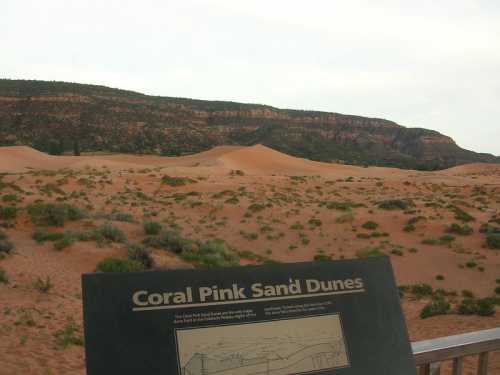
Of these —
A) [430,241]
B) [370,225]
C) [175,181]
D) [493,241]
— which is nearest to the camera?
[493,241]

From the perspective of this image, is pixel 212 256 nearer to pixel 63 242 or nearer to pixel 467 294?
pixel 63 242

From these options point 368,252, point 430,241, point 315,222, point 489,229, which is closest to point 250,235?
point 315,222

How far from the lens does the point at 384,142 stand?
108 m

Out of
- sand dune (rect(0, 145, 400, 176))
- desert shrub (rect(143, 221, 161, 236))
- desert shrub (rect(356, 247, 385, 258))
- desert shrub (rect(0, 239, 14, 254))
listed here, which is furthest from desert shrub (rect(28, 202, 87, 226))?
sand dune (rect(0, 145, 400, 176))

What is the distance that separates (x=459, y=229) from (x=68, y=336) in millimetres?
17045

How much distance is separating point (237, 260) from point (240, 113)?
91.7m

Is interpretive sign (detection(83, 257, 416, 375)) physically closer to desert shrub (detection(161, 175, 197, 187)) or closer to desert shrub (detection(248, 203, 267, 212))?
desert shrub (detection(248, 203, 267, 212))

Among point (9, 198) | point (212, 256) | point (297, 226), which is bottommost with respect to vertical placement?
point (212, 256)

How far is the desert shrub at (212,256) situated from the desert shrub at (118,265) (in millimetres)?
1927

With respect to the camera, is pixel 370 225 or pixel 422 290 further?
pixel 370 225

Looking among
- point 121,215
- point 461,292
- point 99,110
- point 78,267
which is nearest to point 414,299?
point 461,292

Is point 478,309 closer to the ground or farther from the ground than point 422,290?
closer to the ground

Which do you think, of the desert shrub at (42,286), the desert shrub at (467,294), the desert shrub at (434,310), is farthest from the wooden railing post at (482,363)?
the desert shrub at (467,294)

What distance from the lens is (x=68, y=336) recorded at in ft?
26.1
